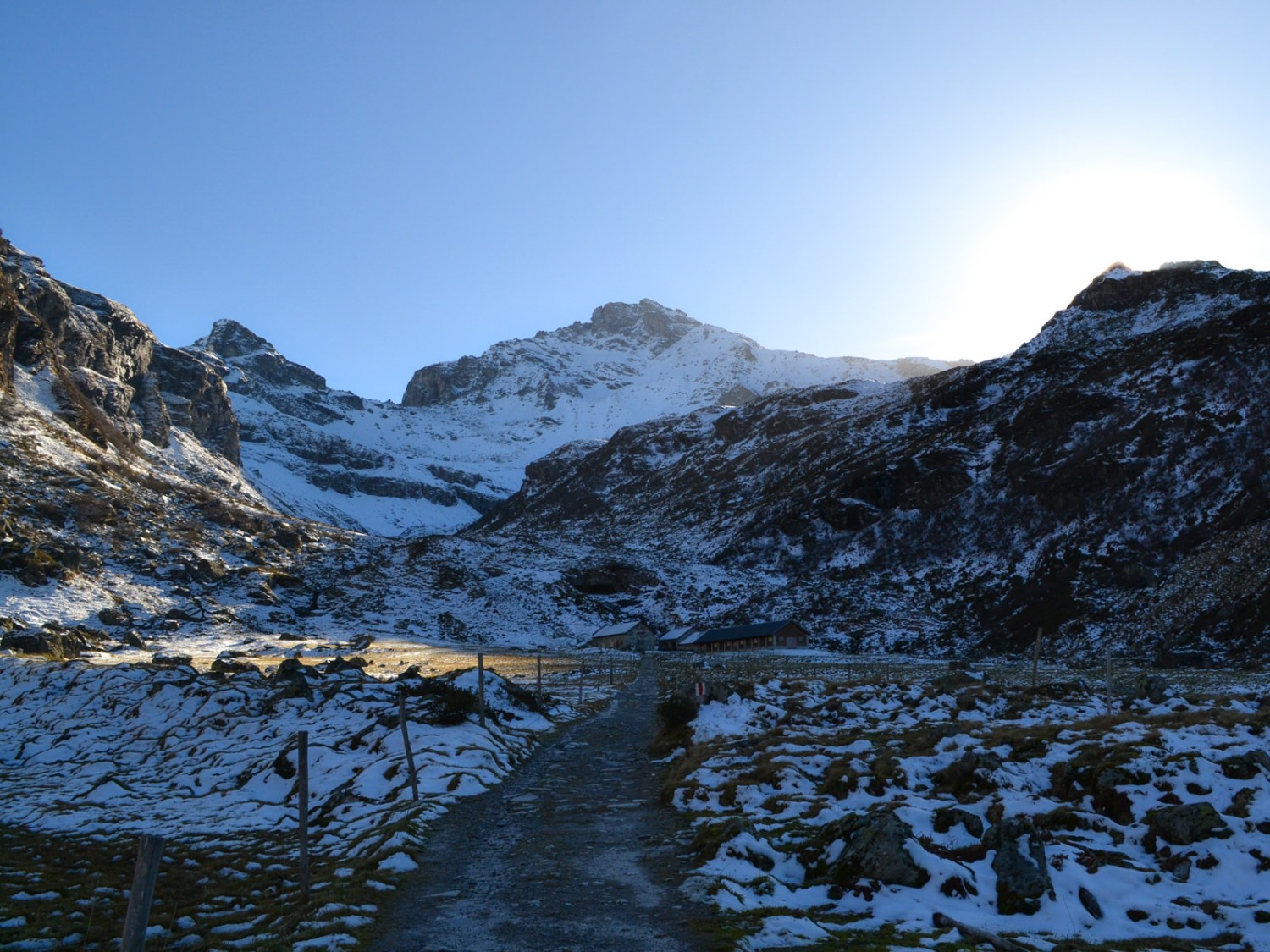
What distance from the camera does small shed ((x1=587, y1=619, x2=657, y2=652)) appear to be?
78.8m

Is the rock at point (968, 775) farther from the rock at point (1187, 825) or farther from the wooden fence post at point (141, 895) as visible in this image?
the wooden fence post at point (141, 895)

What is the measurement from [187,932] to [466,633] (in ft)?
235

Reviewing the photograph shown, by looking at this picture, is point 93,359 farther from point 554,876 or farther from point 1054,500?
point 554,876

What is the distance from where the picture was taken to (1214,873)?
9469 mm

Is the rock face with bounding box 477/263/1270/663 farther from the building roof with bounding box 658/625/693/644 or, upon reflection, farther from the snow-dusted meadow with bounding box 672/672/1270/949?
the snow-dusted meadow with bounding box 672/672/1270/949

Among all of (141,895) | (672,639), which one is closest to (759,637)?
(672,639)

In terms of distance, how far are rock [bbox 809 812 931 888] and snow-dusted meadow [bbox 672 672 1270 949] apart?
0.07 feet

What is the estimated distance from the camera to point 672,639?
7906 centimetres

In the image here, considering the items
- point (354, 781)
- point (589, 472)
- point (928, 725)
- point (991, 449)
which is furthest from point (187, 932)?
point (589, 472)

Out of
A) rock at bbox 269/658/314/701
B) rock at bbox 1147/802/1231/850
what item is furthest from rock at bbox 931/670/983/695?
rock at bbox 269/658/314/701

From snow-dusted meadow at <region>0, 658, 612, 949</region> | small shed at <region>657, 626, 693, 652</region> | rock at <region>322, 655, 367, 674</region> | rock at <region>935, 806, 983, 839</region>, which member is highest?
rock at <region>935, 806, 983, 839</region>

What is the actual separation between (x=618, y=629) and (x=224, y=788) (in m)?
63.7

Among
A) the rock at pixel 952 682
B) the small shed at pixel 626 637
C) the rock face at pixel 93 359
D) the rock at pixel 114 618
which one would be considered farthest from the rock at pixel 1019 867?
the rock face at pixel 93 359

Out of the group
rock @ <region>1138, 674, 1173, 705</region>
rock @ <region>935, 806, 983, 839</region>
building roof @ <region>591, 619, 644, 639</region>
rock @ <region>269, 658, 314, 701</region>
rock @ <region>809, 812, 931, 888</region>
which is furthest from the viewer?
building roof @ <region>591, 619, 644, 639</region>
